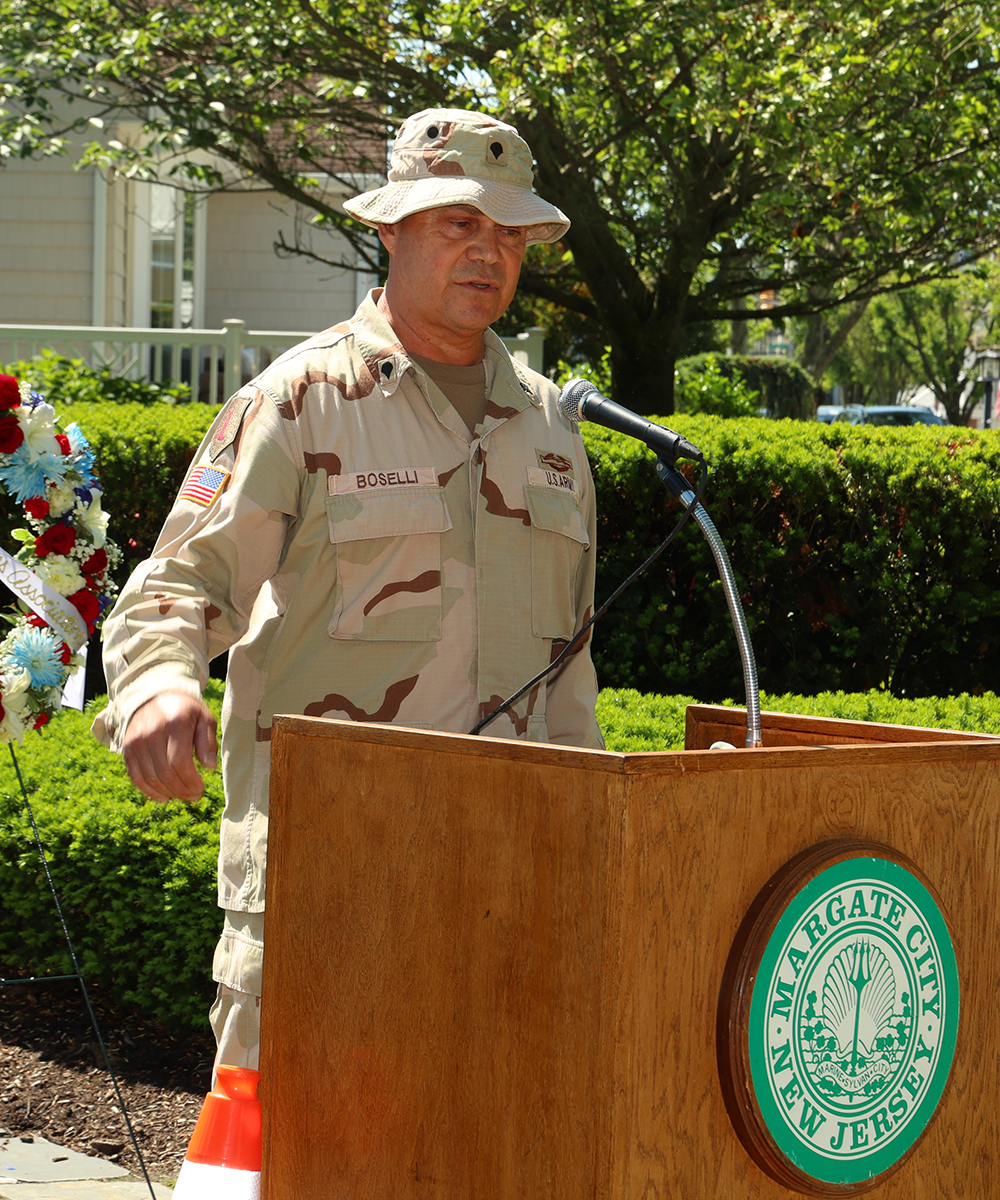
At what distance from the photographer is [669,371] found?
34.1 feet

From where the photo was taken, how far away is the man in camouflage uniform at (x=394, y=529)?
226 centimetres

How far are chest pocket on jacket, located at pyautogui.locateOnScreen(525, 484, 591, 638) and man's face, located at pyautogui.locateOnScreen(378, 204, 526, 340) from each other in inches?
13.2

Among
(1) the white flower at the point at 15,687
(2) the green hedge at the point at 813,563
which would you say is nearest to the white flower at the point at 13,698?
(1) the white flower at the point at 15,687

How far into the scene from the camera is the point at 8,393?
4117mm

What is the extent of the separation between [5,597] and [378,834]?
16.9 feet

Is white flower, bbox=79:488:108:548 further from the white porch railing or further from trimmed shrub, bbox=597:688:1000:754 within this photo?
the white porch railing

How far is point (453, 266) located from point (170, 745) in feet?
3.48

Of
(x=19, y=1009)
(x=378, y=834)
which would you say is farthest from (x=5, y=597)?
(x=378, y=834)

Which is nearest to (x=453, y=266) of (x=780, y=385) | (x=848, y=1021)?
(x=848, y=1021)

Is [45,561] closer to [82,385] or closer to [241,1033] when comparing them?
[241,1033]

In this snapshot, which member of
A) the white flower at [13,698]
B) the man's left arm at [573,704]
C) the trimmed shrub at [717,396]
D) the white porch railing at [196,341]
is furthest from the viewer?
the trimmed shrub at [717,396]

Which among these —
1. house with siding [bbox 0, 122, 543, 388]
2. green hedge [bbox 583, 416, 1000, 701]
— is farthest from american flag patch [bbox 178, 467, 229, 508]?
house with siding [bbox 0, 122, 543, 388]

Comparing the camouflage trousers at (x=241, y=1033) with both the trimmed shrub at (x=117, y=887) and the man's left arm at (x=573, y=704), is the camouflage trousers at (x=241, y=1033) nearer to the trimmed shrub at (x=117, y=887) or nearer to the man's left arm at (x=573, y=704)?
the man's left arm at (x=573, y=704)

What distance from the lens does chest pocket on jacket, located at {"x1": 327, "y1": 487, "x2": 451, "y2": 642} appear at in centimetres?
233
